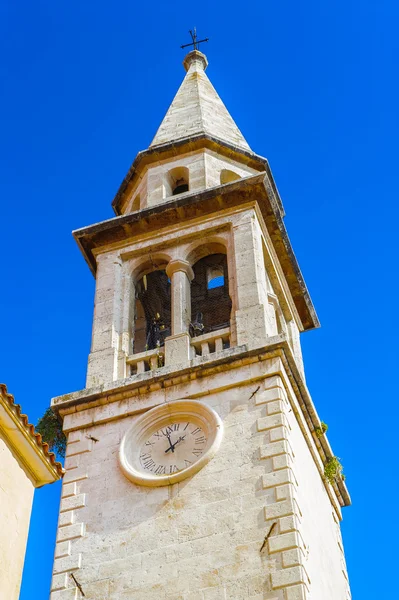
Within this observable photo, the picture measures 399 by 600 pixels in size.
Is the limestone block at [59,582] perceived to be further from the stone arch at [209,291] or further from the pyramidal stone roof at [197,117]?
the pyramidal stone roof at [197,117]

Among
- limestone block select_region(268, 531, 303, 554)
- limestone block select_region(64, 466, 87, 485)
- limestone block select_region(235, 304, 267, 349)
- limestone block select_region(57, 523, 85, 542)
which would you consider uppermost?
limestone block select_region(235, 304, 267, 349)

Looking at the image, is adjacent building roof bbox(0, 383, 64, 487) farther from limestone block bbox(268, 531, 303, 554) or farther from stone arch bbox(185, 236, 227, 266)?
stone arch bbox(185, 236, 227, 266)

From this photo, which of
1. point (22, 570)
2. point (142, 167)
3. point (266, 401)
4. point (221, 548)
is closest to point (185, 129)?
point (142, 167)

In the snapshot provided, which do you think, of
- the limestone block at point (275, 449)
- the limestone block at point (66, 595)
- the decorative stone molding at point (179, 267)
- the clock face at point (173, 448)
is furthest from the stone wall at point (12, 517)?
the decorative stone molding at point (179, 267)

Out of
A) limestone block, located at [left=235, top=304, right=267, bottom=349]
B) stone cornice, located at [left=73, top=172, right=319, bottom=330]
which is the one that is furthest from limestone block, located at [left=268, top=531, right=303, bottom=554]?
stone cornice, located at [left=73, top=172, right=319, bottom=330]

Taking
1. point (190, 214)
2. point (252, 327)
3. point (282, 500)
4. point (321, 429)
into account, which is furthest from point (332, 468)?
point (190, 214)

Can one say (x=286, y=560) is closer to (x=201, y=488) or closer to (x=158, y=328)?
(x=201, y=488)

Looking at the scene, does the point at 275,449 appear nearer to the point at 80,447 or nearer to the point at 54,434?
the point at 80,447

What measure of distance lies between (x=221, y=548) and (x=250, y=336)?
13.7 ft

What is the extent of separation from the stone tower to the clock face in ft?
0.07

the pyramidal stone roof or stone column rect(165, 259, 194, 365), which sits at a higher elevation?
the pyramidal stone roof

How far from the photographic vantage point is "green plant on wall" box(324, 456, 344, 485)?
18.8 meters

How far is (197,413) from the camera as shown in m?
16.7

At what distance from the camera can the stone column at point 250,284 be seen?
17672 millimetres
